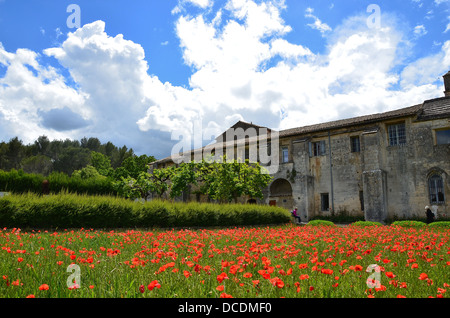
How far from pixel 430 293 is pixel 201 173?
25919 millimetres

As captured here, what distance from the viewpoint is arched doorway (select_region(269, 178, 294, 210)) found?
30969mm

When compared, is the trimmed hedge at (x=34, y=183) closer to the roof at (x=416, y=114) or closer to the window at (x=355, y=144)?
the roof at (x=416, y=114)

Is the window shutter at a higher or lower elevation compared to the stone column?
higher

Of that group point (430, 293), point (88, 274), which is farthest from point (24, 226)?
point (430, 293)

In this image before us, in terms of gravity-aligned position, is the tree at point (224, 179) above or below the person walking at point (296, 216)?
above

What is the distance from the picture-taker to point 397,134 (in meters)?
26.3

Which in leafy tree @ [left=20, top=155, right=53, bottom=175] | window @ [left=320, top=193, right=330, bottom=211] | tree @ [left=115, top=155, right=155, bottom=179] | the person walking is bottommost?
the person walking

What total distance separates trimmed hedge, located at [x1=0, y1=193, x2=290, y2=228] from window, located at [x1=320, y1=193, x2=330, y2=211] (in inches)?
547

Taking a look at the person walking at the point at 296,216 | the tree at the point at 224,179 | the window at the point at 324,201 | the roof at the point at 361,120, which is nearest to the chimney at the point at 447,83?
the roof at the point at 361,120

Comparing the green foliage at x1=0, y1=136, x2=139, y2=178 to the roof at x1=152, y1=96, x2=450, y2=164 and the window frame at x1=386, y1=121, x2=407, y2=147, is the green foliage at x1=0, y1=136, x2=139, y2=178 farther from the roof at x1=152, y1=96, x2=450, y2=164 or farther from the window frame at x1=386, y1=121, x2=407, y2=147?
the window frame at x1=386, y1=121, x2=407, y2=147

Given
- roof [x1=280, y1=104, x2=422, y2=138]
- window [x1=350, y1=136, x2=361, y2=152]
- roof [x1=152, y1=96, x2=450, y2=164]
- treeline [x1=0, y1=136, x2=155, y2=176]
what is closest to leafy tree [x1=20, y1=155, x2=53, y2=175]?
treeline [x1=0, y1=136, x2=155, y2=176]

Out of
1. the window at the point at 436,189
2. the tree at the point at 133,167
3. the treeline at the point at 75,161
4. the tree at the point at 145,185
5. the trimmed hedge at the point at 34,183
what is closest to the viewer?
the window at the point at 436,189

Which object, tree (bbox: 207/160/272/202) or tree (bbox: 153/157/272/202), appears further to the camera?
tree (bbox: 207/160/272/202)

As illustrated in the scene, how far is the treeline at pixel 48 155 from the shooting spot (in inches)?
2621
